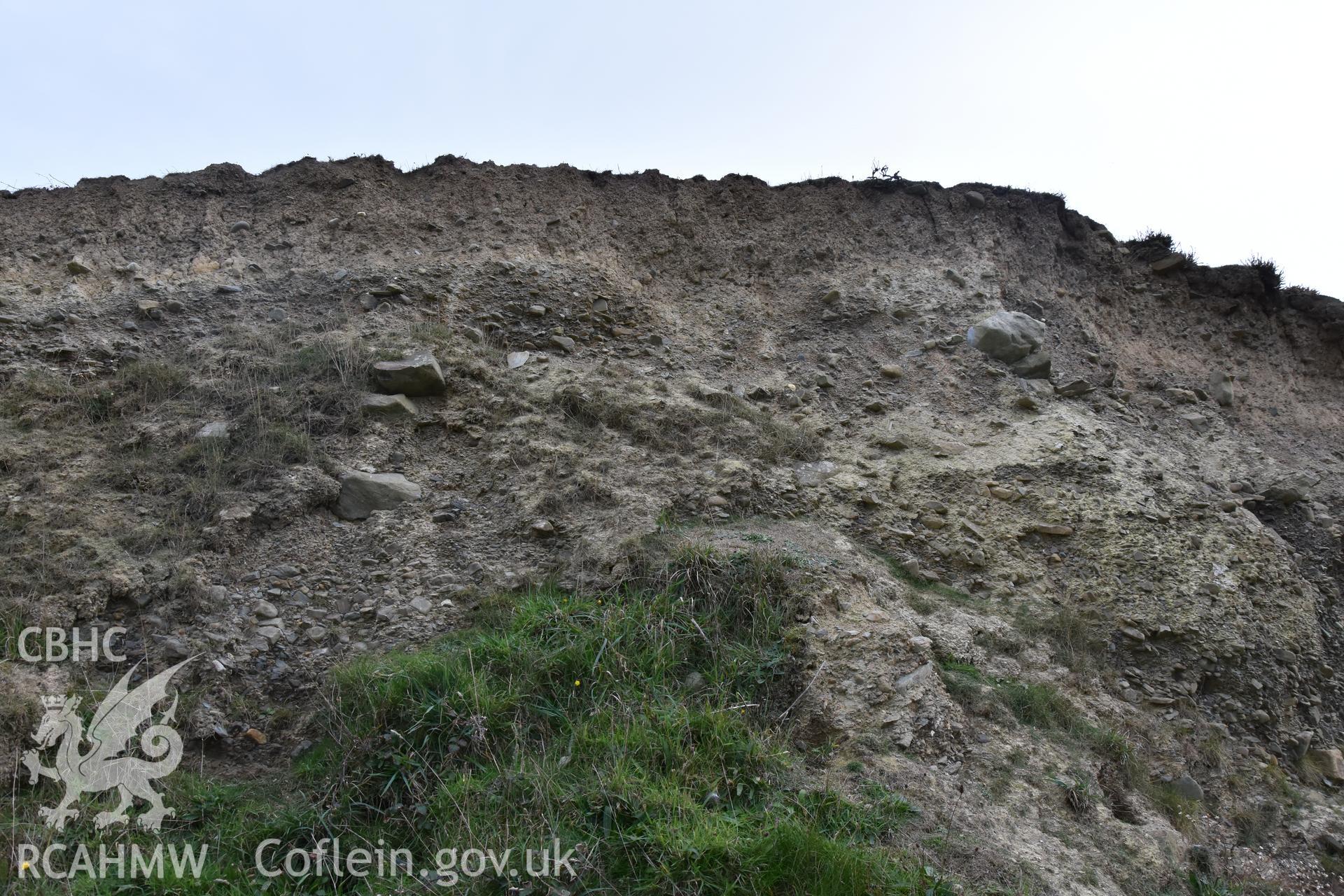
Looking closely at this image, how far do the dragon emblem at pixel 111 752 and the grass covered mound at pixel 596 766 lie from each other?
21 centimetres

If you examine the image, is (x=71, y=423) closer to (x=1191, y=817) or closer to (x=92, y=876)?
(x=92, y=876)

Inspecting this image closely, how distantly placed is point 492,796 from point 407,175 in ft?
21.4

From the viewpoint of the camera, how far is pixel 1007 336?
715 cm

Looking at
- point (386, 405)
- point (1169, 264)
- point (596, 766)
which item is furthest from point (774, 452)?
point (1169, 264)

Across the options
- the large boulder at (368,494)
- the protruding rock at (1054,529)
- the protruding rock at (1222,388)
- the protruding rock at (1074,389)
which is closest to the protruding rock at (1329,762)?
the protruding rock at (1054,529)

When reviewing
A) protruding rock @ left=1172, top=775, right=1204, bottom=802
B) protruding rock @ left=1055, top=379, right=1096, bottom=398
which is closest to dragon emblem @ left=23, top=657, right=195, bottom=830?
protruding rock @ left=1172, top=775, right=1204, bottom=802

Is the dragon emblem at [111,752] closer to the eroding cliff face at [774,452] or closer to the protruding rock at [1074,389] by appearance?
the eroding cliff face at [774,452]

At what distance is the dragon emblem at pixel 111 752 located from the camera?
11.7ft

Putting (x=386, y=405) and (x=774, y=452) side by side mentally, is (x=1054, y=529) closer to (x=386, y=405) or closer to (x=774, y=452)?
(x=774, y=452)

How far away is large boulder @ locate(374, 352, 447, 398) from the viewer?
613cm

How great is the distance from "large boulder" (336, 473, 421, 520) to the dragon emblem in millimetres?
1474

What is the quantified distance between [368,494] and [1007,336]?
509 cm

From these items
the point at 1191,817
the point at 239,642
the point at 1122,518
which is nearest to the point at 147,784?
the point at 239,642

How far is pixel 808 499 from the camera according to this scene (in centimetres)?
564
